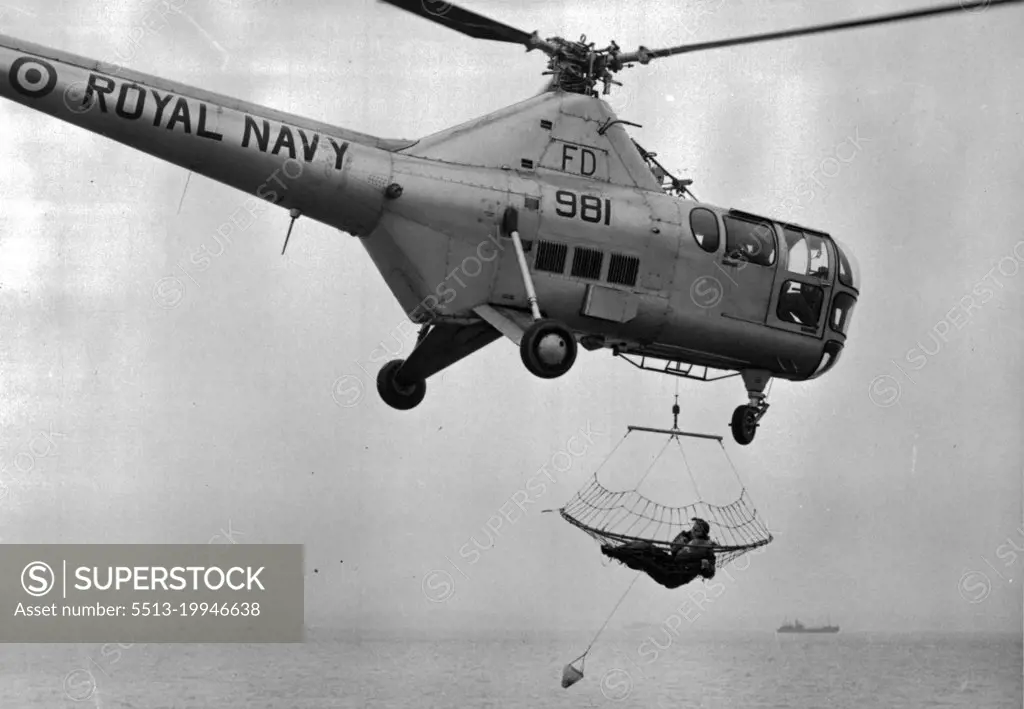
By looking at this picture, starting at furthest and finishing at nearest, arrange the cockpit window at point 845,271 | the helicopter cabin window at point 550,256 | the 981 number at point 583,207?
the cockpit window at point 845,271
the 981 number at point 583,207
the helicopter cabin window at point 550,256

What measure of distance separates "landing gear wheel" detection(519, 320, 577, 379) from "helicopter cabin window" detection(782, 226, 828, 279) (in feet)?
14.2

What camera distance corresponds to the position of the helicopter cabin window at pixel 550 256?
53.8 feet

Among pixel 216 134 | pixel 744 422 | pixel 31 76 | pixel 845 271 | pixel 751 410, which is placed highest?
pixel 31 76

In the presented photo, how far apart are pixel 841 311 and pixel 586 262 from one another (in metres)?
4.46

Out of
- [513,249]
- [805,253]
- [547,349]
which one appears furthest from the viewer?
[805,253]

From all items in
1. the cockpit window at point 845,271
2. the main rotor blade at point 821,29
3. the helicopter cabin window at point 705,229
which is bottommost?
the cockpit window at point 845,271

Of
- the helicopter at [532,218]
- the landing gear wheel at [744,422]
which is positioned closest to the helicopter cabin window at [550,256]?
the helicopter at [532,218]

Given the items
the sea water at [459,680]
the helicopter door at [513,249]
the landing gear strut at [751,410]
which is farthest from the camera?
the sea water at [459,680]

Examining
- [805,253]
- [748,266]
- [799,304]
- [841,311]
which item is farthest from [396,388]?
[841,311]

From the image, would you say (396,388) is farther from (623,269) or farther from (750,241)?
(750,241)

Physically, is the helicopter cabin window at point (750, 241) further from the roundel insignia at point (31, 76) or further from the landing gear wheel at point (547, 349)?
the roundel insignia at point (31, 76)

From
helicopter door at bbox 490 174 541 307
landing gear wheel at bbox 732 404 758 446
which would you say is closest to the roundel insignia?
helicopter door at bbox 490 174 541 307

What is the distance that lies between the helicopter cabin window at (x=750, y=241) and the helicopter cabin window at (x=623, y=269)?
1490 mm

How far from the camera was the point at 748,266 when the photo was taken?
18062 mm
